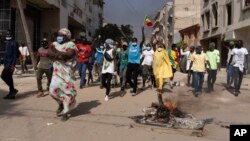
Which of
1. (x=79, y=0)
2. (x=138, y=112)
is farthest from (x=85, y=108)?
(x=79, y=0)

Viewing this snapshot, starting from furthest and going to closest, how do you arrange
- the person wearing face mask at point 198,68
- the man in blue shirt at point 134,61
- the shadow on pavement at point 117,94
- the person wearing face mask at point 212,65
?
1. the person wearing face mask at point 212,65
2. the person wearing face mask at point 198,68
3. the man in blue shirt at point 134,61
4. the shadow on pavement at point 117,94

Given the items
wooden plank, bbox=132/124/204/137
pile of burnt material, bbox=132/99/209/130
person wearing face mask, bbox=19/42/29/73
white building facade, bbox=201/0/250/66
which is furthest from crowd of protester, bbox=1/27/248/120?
white building facade, bbox=201/0/250/66

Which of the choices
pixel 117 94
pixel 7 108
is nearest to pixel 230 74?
pixel 117 94

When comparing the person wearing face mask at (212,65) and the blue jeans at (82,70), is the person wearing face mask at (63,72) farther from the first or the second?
the person wearing face mask at (212,65)

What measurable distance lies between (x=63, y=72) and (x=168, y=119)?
2.26 m

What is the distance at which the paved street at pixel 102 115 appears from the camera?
7031 millimetres

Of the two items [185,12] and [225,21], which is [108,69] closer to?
[225,21]

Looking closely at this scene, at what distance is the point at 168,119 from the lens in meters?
7.62

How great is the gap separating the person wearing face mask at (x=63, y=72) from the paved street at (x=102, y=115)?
0.42 meters

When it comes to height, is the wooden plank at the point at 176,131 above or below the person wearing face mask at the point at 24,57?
below

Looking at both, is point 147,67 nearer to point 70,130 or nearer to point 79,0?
point 70,130

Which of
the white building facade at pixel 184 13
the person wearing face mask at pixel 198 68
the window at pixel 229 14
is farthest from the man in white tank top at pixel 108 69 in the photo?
the white building facade at pixel 184 13

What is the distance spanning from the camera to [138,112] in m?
9.28

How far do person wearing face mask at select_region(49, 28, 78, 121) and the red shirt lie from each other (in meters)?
4.51
